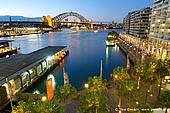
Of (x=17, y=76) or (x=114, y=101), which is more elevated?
(x=17, y=76)

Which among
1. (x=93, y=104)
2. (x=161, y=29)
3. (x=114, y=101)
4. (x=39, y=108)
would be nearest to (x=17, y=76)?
(x=114, y=101)

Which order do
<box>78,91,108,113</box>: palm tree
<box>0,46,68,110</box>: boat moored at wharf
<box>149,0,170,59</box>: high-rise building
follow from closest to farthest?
<box>78,91,108,113</box>: palm tree → <box>0,46,68,110</box>: boat moored at wharf → <box>149,0,170,59</box>: high-rise building

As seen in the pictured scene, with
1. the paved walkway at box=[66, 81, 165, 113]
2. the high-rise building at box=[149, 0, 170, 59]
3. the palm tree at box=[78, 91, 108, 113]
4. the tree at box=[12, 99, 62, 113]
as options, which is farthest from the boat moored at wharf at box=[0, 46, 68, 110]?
the high-rise building at box=[149, 0, 170, 59]

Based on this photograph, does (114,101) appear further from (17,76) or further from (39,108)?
(17,76)

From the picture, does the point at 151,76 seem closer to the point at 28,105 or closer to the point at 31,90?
the point at 28,105

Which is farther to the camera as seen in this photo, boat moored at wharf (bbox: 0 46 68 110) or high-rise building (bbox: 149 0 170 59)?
high-rise building (bbox: 149 0 170 59)

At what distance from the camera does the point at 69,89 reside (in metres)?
29.8

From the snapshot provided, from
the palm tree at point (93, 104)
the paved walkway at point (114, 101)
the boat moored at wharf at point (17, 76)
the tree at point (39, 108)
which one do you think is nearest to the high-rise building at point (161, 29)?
the paved walkway at point (114, 101)

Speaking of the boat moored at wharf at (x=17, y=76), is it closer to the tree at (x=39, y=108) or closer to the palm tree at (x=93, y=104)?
the tree at (x=39, y=108)

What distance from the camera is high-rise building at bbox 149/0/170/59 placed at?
83.1 metres

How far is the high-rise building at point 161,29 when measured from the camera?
83.1 meters

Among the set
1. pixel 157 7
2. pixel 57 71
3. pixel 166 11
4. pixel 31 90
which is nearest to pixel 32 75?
pixel 31 90

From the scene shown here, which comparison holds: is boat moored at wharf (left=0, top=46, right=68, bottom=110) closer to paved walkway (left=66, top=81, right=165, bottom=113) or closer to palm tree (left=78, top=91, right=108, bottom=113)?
paved walkway (left=66, top=81, right=165, bottom=113)

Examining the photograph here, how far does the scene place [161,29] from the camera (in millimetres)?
91375
